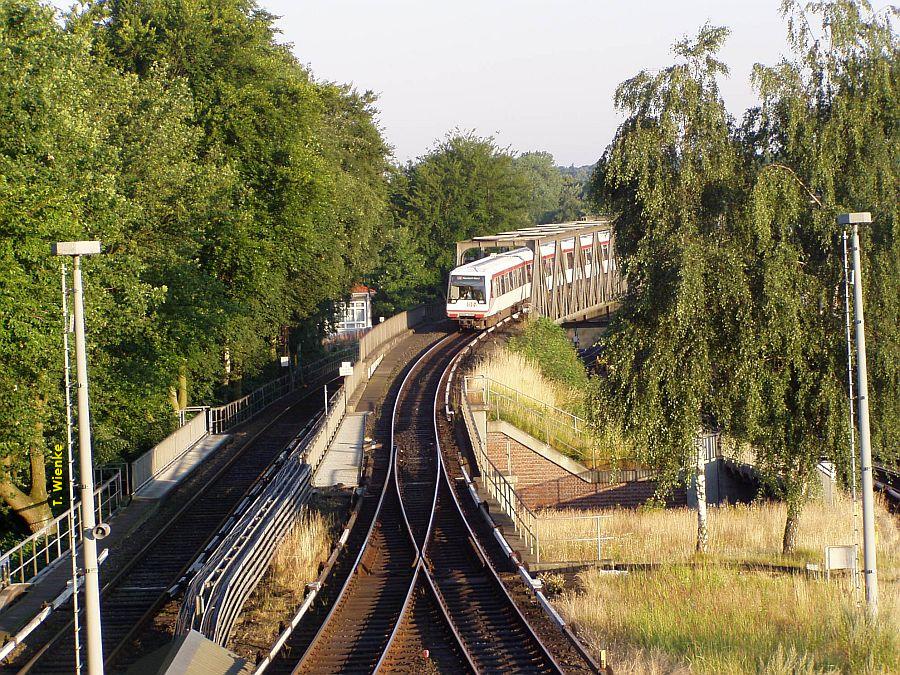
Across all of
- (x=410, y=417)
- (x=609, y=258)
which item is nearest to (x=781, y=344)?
(x=410, y=417)

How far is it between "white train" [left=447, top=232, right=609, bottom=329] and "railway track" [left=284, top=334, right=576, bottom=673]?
2298cm

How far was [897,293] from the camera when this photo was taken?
1528 centimetres

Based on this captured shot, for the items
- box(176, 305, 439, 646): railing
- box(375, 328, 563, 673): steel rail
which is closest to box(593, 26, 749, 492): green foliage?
box(375, 328, 563, 673): steel rail

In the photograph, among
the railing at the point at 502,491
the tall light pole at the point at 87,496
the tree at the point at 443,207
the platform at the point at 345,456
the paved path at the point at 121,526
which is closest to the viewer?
the tall light pole at the point at 87,496

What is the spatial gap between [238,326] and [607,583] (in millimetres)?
20417

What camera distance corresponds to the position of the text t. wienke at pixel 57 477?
23.6m

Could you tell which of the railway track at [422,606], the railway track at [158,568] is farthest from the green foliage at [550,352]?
the railway track at [422,606]

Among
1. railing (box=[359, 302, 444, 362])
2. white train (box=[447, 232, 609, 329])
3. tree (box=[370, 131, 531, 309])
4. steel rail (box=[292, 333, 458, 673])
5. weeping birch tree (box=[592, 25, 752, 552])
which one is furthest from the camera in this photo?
tree (box=[370, 131, 531, 309])

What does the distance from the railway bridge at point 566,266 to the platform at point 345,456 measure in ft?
70.2

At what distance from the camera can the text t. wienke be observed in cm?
2361

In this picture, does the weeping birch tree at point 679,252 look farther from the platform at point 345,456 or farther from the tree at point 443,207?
A: the tree at point 443,207

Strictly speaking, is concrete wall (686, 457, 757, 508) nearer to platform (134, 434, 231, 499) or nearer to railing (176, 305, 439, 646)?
railing (176, 305, 439, 646)

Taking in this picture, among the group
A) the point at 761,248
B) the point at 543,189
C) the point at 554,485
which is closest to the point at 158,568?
the point at 761,248

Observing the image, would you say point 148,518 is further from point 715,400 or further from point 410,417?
point 715,400
